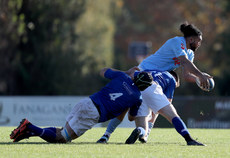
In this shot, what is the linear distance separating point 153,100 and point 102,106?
33.1 inches

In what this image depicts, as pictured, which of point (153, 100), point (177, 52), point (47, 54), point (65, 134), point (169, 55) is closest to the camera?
point (65, 134)

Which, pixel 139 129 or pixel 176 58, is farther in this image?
pixel 176 58

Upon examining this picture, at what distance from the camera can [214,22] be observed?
49719mm

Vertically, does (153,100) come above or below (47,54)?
above

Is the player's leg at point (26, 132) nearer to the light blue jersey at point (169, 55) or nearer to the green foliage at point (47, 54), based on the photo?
the light blue jersey at point (169, 55)

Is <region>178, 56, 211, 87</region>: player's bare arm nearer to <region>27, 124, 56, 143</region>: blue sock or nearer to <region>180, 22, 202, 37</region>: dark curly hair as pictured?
<region>180, 22, 202, 37</region>: dark curly hair

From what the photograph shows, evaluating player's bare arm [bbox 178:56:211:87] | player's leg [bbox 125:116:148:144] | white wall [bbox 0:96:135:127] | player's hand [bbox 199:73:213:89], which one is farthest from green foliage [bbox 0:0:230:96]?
player's leg [bbox 125:116:148:144]

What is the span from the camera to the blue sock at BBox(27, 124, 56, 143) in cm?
845

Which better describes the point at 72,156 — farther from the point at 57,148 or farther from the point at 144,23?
the point at 144,23

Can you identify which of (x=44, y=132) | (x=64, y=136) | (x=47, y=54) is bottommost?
(x=47, y=54)

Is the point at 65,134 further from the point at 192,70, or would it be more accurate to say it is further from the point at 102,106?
the point at 192,70

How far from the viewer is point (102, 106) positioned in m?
8.50

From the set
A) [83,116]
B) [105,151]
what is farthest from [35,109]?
[105,151]

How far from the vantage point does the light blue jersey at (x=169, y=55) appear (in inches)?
357
